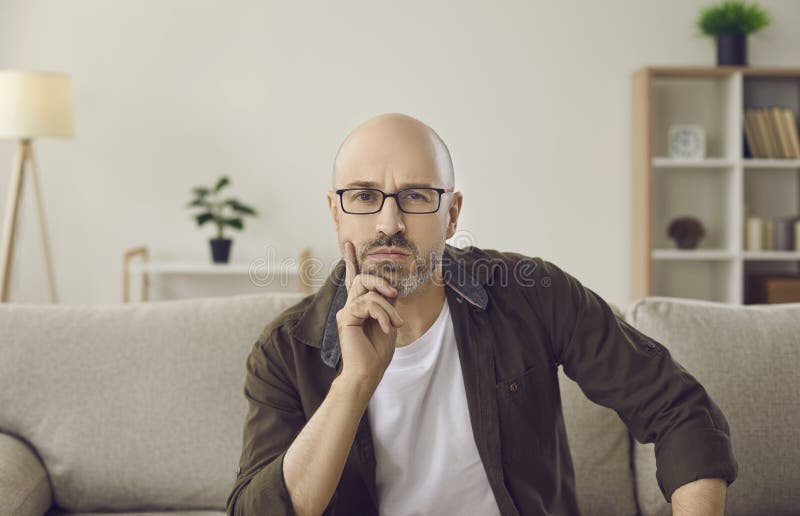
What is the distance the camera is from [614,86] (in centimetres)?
429

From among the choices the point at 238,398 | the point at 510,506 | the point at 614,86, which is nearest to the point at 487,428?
the point at 510,506

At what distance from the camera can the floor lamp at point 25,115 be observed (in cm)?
359

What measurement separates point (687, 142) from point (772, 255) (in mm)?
699

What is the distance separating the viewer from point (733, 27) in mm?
4051

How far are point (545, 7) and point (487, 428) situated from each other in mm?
3361

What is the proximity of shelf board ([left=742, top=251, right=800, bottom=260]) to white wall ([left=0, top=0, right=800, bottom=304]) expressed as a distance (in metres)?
0.63

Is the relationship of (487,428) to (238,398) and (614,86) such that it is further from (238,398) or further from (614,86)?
(614,86)

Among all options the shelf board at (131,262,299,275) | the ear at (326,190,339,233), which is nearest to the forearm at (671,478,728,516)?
the ear at (326,190,339,233)

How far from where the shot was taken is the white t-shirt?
134 cm

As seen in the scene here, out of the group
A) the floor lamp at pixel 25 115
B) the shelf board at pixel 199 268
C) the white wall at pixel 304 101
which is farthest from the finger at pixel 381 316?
the white wall at pixel 304 101

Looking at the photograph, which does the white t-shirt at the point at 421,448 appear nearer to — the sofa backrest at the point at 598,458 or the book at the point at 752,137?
the sofa backrest at the point at 598,458

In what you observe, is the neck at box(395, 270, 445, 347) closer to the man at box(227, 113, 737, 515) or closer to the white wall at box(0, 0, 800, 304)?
the man at box(227, 113, 737, 515)

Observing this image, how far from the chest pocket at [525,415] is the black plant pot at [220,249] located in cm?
276

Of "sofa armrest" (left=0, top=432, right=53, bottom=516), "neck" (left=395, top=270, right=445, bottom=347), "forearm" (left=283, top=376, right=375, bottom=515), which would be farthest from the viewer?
"sofa armrest" (left=0, top=432, right=53, bottom=516)
